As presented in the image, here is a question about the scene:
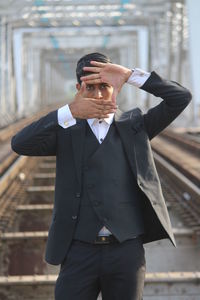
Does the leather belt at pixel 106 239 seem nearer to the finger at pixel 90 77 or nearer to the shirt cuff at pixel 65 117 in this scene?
the shirt cuff at pixel 65 117

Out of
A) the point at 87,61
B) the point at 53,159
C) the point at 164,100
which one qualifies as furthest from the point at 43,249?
the point at 53,159

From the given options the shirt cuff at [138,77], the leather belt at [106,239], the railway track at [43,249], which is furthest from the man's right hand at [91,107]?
the railway track at [43,249]

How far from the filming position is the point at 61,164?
252 cm

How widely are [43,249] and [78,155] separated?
2.71 meters

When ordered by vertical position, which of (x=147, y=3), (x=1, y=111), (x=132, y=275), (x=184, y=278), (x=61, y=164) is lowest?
(x=1, y=111)

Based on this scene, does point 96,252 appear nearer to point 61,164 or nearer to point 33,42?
point 61,164

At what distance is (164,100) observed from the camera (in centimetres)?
257

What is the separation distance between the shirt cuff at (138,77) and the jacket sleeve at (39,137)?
403 millimetres

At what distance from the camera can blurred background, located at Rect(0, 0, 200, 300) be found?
3920mm

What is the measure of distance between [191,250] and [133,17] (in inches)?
1026

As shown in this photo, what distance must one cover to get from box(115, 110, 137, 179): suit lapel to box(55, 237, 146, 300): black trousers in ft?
1.19

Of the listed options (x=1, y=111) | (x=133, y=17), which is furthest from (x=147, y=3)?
(x=1, y=111)

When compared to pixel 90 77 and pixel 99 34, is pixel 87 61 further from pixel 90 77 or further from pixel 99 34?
pixel 99 34

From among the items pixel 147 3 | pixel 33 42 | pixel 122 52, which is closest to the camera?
pixel 147 3
